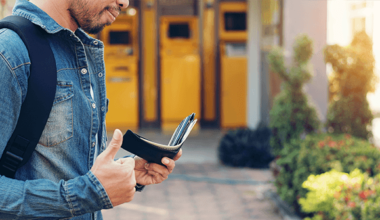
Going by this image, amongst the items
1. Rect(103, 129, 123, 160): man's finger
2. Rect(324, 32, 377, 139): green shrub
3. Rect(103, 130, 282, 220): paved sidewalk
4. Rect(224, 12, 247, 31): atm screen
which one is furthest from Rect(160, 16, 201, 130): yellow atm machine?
Rect(103, 129, 123, 160): man's finger

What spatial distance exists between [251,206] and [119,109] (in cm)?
500

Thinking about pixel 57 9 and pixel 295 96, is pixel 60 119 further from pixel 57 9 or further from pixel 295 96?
pixel 295 96

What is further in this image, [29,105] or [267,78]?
[267,78]

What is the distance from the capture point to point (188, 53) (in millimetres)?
9305

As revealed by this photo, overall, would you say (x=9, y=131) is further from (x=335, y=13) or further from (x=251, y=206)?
(x=335, y=13)

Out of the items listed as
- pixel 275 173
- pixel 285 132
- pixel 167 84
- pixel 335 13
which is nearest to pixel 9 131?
pixel 285 132

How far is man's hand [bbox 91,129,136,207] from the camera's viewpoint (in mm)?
1243

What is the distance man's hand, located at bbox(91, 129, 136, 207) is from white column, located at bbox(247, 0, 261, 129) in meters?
6.59

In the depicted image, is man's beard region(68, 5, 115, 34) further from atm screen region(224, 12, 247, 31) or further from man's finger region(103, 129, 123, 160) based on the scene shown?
atm screen region(224, 12, 247, 31)

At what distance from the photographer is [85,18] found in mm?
1431

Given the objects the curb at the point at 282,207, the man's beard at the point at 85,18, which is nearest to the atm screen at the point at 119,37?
the curb at the point at 282,207

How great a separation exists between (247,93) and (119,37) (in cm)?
291

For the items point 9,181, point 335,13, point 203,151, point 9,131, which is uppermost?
point 335,13

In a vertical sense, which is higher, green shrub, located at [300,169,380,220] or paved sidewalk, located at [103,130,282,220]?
green shrub, located at [300,169,380,220]
